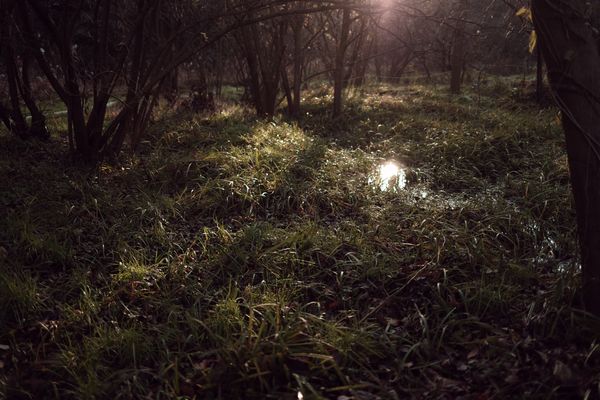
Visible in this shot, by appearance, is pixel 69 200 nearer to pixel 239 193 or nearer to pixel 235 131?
pixel 239 193

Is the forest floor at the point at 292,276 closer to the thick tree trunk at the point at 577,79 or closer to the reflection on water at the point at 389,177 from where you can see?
the reflection on water at the point at 389,177

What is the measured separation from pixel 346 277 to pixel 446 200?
2.18 m

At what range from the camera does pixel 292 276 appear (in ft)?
11.3

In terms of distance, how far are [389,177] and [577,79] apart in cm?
374

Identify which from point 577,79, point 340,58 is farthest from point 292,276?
point 340,58

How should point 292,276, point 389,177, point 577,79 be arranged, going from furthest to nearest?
1. point 389,177
2. point 292,276
3. point 577,79

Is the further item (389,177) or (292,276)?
(389,177)

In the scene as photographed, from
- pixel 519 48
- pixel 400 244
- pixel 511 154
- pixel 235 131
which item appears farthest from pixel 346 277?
pixel 519 48

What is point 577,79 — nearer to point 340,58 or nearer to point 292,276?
point 292,276

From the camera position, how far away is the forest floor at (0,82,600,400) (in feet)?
8.04

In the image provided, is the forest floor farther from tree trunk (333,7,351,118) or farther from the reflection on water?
tree trunk (333,7,351,118)

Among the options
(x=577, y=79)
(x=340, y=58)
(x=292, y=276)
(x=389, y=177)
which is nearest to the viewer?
(x=577, y=79)

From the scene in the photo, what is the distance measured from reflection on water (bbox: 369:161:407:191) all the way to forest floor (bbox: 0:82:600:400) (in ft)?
0.27

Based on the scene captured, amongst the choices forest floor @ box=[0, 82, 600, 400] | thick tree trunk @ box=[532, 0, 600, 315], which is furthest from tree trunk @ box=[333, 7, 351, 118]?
thick tree trunk @ box=[532, 0, 600, 315]
